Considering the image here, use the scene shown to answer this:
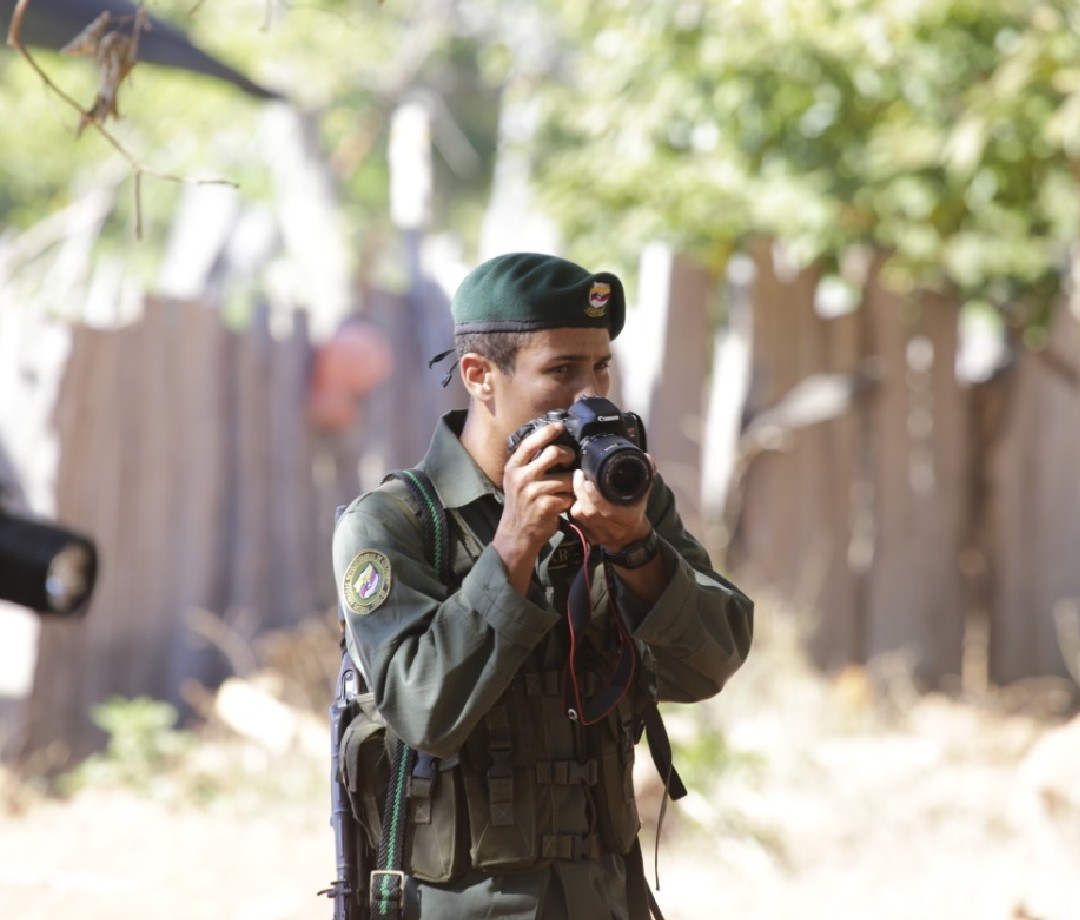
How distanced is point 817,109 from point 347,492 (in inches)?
125

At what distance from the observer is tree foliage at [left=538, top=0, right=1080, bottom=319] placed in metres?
7.59

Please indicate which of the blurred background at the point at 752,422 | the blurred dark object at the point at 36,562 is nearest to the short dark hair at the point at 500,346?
the blurred dark object at the point at 36,562

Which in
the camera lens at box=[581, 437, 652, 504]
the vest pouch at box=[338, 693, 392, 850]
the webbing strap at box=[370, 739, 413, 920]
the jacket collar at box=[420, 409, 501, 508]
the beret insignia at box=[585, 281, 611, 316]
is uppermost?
the beret insignia at box=[585, 281, 611, 316]

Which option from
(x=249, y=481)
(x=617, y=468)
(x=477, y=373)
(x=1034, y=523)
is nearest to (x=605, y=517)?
(x=617, y=468)

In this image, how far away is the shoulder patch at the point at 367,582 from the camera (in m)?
2.41

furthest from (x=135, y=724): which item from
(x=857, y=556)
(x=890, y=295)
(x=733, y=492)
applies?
(x=890, y=295)

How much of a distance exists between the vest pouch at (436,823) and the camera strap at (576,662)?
0.70 feet

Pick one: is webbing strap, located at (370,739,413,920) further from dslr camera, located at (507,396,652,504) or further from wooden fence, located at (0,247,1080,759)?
wooden fence, located at (0,247,1080,759)

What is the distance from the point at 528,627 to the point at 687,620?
11.2 inches

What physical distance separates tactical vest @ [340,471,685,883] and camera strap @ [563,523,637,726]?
0.09 ft

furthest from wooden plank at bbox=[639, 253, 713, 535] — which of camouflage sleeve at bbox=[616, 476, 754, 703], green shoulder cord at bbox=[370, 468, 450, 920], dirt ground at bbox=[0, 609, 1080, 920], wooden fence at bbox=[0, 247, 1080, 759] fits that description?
green shoulder cord at bbox=[370, 468, 450, 920]

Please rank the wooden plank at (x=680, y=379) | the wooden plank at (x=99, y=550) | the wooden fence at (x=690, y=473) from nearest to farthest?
1. the wooden plank at (x=99, y=550)
2. the wooden fence at (x=690, y=473)
3. the wooden plank at (x=680, y=379)

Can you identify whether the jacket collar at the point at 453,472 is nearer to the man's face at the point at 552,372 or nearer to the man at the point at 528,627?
the man at the point at 528,627

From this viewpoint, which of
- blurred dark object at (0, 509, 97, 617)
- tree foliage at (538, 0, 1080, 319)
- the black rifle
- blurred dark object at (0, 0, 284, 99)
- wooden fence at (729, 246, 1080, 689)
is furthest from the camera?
wooden fence at (729, 246, 1080, 689)
